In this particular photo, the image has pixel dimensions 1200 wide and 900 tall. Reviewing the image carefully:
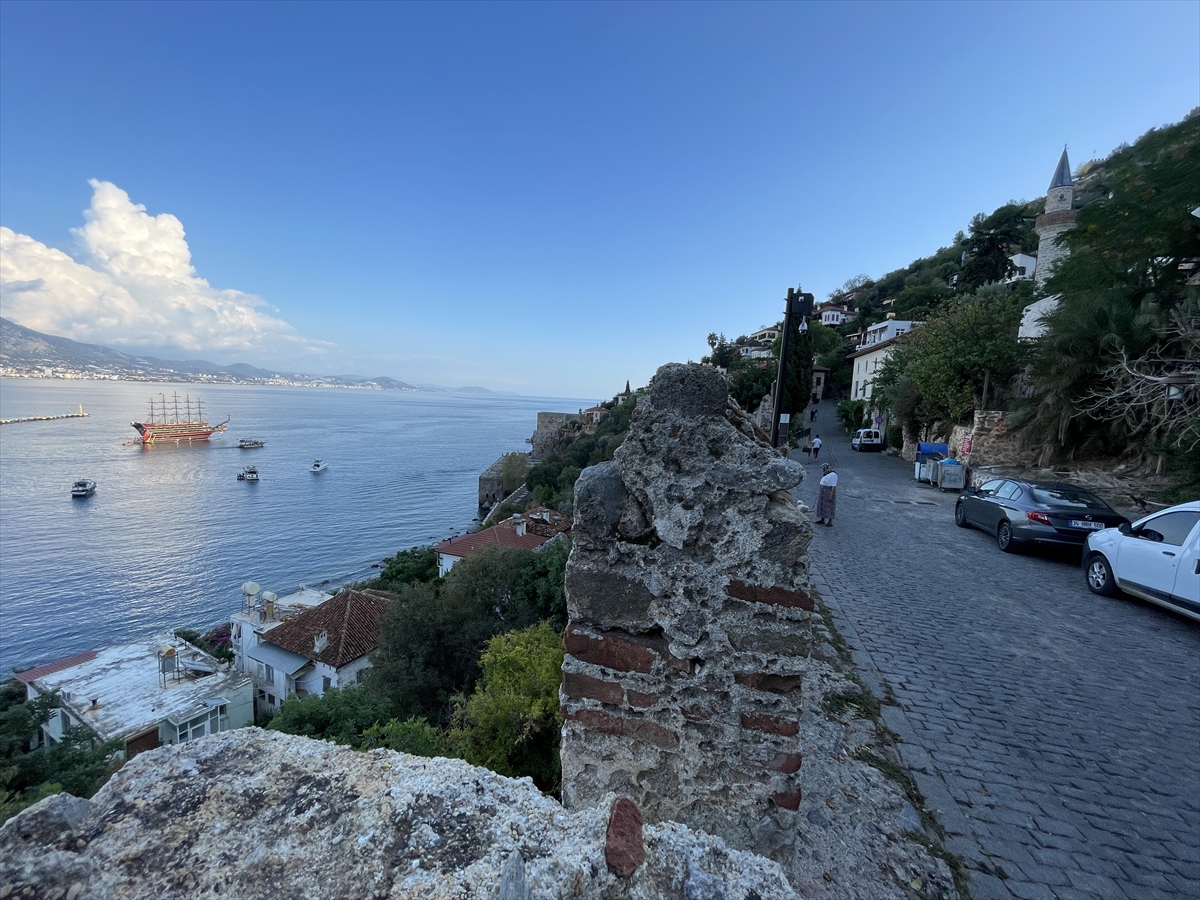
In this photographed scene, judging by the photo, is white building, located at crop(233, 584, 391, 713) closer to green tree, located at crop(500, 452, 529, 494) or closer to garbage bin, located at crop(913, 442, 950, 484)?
garbage bin, located at crop(913, 442, 950, 484)

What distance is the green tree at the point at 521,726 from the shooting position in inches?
164

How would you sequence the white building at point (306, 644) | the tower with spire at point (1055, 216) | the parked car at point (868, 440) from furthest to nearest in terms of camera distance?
the tower with spire at point (1055, 216)
the parked car at point (868, 440)
the white building at point (306, 644)

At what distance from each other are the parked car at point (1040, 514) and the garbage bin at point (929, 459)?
7.98 m

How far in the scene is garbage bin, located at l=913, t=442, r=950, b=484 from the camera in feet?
59.4

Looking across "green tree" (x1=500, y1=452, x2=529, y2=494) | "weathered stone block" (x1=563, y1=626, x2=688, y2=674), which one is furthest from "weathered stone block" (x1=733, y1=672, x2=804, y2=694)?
"green tree" (x1=500, y1=452, x2=529, y2=494)

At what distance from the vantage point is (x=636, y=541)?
2191mm

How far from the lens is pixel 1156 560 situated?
666 centimetres

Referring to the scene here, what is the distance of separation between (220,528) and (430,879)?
47.0m

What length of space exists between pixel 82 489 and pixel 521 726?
61.0m

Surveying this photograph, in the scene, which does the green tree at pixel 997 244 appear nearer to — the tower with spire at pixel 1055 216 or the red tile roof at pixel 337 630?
the tower with spire at pixel 1055 216

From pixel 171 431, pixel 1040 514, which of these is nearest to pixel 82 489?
pixel 171 431

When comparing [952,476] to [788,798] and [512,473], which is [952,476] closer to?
[788,798]

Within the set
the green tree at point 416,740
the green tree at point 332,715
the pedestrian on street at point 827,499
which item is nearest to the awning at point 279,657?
the green tree at point 332,715

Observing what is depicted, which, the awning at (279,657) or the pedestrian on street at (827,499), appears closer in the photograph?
the pedestrian on street at (827,499)
